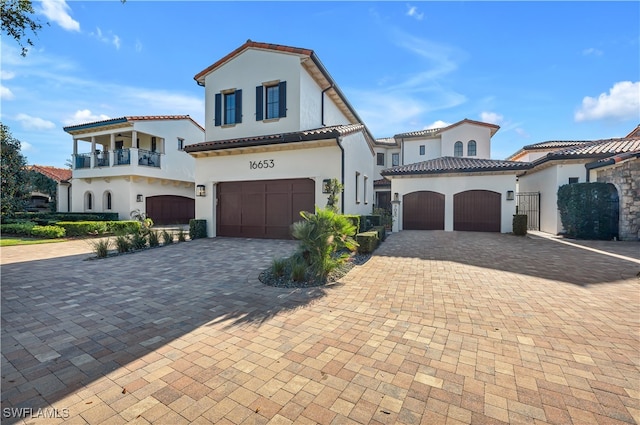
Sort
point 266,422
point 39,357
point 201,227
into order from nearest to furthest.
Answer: point 266,422 < point 39,357 < point 201,227

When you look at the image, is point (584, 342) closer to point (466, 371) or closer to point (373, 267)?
point (466, 371)

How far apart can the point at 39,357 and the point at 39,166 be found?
34443 millimetres

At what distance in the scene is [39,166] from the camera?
26.7 metres

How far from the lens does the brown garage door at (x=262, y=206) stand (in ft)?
40.9

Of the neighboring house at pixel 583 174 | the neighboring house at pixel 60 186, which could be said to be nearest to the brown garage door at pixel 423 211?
the neighboring house at pixel 583 174

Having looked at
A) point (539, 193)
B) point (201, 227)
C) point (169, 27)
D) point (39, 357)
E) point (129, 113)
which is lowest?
point (39, 357)

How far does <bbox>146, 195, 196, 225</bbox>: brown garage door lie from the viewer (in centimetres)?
2233

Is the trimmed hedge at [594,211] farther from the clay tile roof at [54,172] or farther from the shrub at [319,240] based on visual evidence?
the clay tile roof at [54,172]

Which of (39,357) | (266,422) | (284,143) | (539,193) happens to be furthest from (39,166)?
(539,193)

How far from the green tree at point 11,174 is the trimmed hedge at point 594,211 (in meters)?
32.1

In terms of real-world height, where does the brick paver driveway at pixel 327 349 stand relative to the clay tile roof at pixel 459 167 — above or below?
below

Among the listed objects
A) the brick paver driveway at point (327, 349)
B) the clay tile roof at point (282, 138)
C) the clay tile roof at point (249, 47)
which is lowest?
the brick paver driveway at point (327, 349)

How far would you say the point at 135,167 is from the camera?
790 inches

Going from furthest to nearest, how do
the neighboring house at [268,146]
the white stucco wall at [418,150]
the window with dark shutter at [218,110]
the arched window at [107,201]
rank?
1. the white stucco wall at [418,150]
2. the arched window at [107,201]
3. the window with dark shutter at [218,110]
4. the neighboring house at [268,146]
